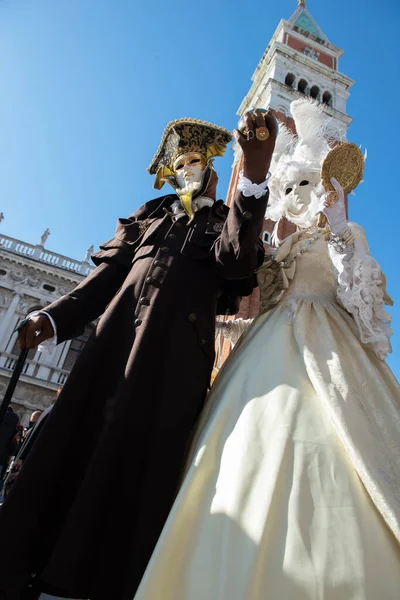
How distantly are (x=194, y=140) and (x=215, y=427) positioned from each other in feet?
5.44

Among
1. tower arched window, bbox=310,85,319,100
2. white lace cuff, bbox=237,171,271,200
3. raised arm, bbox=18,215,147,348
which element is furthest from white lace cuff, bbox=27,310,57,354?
tower arched window, bbox=310,85,319,100

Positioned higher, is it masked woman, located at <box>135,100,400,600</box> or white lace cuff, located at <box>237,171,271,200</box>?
white lace cuff, located at <box>237,171,271,200</box>

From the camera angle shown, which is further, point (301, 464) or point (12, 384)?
point (12, 384)

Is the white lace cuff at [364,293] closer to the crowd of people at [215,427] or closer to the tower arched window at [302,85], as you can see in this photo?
the crowd of people at [215,427]

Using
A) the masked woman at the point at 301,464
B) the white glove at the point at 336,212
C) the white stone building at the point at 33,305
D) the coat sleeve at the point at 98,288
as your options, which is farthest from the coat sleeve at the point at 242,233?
the white stone building at the point at 33,305

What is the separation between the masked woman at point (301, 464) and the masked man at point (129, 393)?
0.14m

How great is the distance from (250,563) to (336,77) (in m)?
20.1

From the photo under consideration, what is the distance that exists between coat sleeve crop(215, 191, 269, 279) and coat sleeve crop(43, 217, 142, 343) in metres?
0.61

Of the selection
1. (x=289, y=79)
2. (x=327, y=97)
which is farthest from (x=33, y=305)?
(x=327, y=97)

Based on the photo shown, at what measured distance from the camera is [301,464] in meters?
1.30

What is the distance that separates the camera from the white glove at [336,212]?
2.07 metres

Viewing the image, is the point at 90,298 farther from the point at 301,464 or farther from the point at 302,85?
the point at 302,85

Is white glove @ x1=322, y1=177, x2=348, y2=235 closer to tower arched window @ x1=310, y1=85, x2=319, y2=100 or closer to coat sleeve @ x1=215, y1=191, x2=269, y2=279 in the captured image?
coat sleeve @ x1=215, y1=191, x2=269, y2=279

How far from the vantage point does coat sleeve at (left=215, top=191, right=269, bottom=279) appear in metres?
1.72
